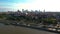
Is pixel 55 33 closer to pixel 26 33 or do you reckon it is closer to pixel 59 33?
pixel 59 33

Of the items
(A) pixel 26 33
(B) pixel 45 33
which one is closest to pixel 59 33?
(B) pixel 45 33

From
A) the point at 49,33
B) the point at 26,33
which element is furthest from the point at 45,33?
the point at 26,33

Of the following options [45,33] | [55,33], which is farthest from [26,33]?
[55,33]

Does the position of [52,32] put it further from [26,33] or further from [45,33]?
[26,33]

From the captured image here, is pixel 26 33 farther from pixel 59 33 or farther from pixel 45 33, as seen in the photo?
pixel 59 33

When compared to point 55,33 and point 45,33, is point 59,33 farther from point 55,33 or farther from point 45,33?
point 45,33

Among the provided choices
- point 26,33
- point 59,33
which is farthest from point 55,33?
point 26,33
